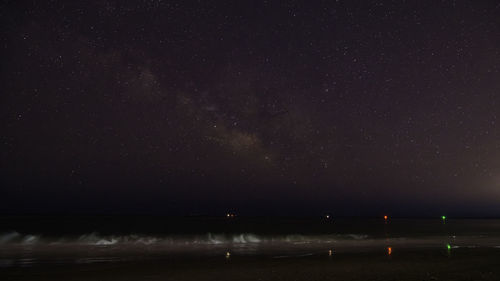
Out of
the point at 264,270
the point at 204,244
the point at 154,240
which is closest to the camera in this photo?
the point at 264,270

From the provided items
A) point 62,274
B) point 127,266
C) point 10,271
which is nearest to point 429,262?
point 127,266

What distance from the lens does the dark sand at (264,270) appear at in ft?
57.5

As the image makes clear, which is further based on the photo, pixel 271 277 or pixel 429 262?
pixel 429 262

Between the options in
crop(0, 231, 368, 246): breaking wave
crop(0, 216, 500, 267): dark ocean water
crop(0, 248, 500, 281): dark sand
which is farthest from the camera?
crop(0, 231, 368, 246): breaking wave

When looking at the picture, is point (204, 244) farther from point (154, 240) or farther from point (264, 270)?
point (264, 270)

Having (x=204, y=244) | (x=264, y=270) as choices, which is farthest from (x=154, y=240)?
(x=264, y=270)

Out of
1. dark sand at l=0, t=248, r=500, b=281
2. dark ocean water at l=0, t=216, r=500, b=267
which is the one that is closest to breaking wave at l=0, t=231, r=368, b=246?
dark ocean water at l=0, t=216, r=500, b=267

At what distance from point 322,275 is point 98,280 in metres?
10.6

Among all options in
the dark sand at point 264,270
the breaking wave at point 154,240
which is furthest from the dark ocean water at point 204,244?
the dark sand at point 264,270

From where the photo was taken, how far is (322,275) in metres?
17.8

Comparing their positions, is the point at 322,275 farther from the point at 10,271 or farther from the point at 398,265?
the point at 10,271

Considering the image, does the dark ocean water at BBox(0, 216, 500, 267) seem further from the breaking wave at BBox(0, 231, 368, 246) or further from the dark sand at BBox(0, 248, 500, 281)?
the dark sand at BBox(0, 248, 500, 281)

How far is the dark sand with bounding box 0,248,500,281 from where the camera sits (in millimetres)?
17516

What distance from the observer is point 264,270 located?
19.6m
